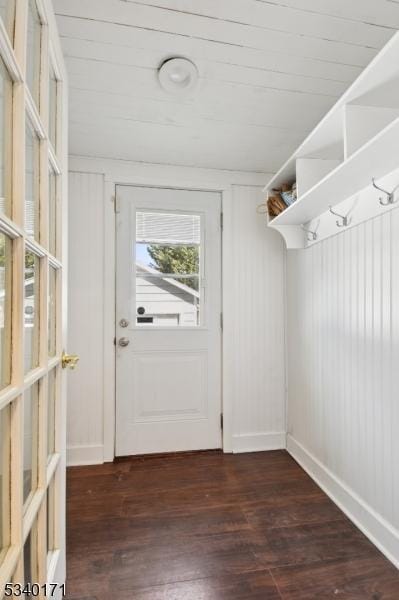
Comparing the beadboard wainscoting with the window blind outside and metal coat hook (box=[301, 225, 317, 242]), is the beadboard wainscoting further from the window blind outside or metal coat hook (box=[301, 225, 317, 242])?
the window blind outside

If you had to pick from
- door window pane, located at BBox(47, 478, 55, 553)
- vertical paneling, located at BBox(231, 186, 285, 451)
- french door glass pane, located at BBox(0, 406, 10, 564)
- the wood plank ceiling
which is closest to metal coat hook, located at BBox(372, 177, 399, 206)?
the wood plank ceiling

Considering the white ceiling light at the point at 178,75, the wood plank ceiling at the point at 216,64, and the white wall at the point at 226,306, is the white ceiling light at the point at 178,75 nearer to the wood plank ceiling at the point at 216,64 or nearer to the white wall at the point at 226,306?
the wood plank ceiling at the point at 216,64

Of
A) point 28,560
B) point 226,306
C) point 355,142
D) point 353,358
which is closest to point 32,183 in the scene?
point 28,560

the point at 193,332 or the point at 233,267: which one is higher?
the point at 233,267

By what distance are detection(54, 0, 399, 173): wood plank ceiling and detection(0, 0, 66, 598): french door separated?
1.11 ft

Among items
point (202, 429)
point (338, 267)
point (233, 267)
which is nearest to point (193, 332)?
point (233, 267)

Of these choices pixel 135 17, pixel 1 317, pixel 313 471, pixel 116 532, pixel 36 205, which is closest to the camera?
pixel 1 317

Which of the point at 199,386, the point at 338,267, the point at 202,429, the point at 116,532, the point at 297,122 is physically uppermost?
the point at 297,122

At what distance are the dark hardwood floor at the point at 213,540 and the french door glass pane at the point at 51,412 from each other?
66 cm

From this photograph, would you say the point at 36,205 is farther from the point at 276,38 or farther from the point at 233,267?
the point at 233,267

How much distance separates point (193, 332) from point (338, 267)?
3.76 feet

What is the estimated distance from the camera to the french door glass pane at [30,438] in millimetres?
824

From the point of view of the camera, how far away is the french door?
0.68 meters

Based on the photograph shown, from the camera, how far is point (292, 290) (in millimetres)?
2471
